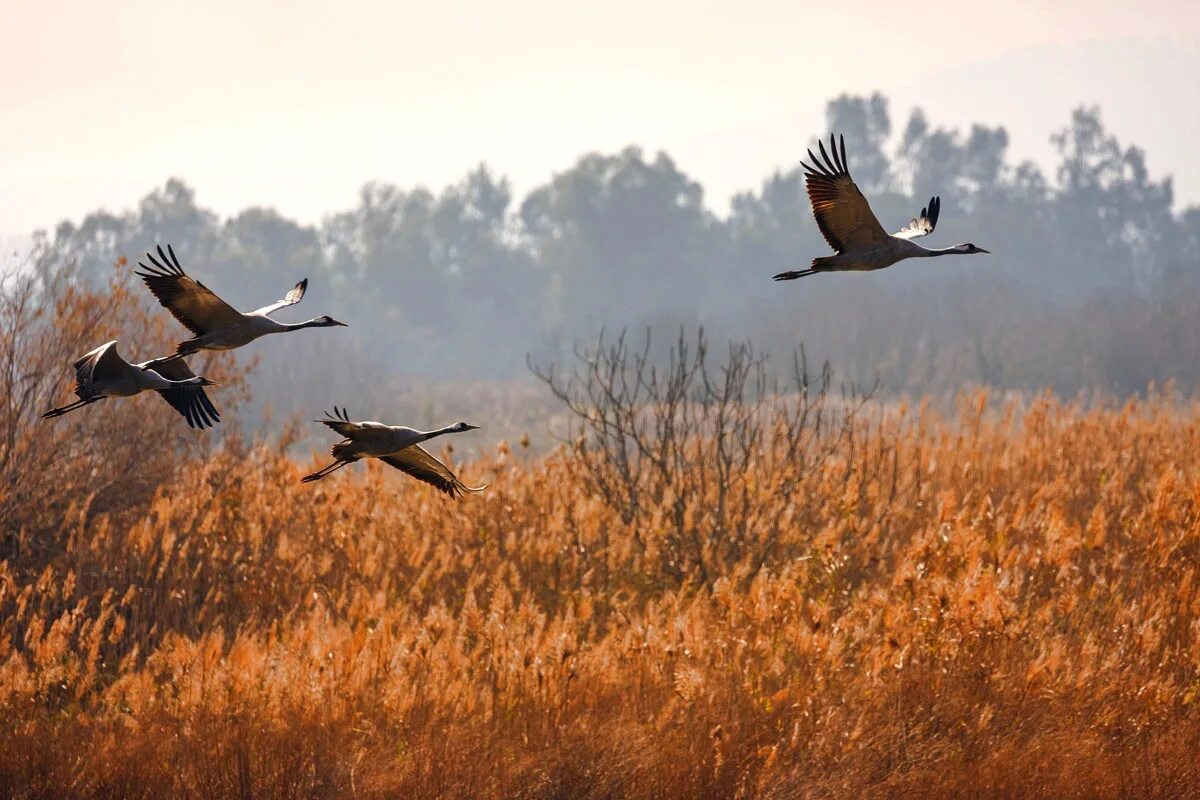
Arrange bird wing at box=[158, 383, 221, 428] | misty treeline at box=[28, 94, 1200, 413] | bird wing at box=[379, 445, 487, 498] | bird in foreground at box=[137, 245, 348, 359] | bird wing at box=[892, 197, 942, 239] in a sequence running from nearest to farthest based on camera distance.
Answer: bird in foreground at box=[137, 245, 348, 359] → bird wing at box=[158, 383, 221, 428] → bird wing at box=[379, 445, 487, 498] → bird wing at box=[892, 197, 942, 239] → misty treeline at box=[28, 94, 1200, 413]

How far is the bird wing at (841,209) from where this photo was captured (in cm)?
374

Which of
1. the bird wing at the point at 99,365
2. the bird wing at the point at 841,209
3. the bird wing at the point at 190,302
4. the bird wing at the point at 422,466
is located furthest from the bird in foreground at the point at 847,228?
the bird wing at the point at 99,365

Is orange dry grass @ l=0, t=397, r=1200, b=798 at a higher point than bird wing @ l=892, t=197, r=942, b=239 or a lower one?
lower

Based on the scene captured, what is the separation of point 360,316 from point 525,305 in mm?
10313

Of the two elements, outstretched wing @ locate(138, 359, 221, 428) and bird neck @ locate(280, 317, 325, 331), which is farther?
outstretched wing @ locate(138, 359, 221, 428)

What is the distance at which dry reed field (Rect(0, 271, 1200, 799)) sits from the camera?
7414 millimetres

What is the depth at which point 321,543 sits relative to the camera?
11.6 meters

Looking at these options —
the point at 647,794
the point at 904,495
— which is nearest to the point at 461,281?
the point at 904,495

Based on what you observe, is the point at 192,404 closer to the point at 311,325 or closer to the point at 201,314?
the point at 201,314

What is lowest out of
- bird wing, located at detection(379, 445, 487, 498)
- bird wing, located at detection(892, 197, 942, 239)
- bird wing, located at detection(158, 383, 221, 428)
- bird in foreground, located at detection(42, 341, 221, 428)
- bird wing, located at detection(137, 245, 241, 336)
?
bird wing, located at detection(379, 445, 487, 498)

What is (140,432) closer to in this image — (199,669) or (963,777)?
(199,669)

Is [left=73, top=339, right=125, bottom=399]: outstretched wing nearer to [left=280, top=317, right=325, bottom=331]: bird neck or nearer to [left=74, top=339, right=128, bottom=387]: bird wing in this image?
[left=74, top=339, right=128, bottom=387]: bird wing

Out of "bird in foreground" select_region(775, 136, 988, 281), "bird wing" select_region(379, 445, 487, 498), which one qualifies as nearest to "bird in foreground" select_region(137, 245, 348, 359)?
"bird wing" select_region(379, 445, 487, 498)

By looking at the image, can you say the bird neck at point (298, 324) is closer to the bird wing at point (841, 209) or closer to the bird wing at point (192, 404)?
the bird wing at point (192, 404)
